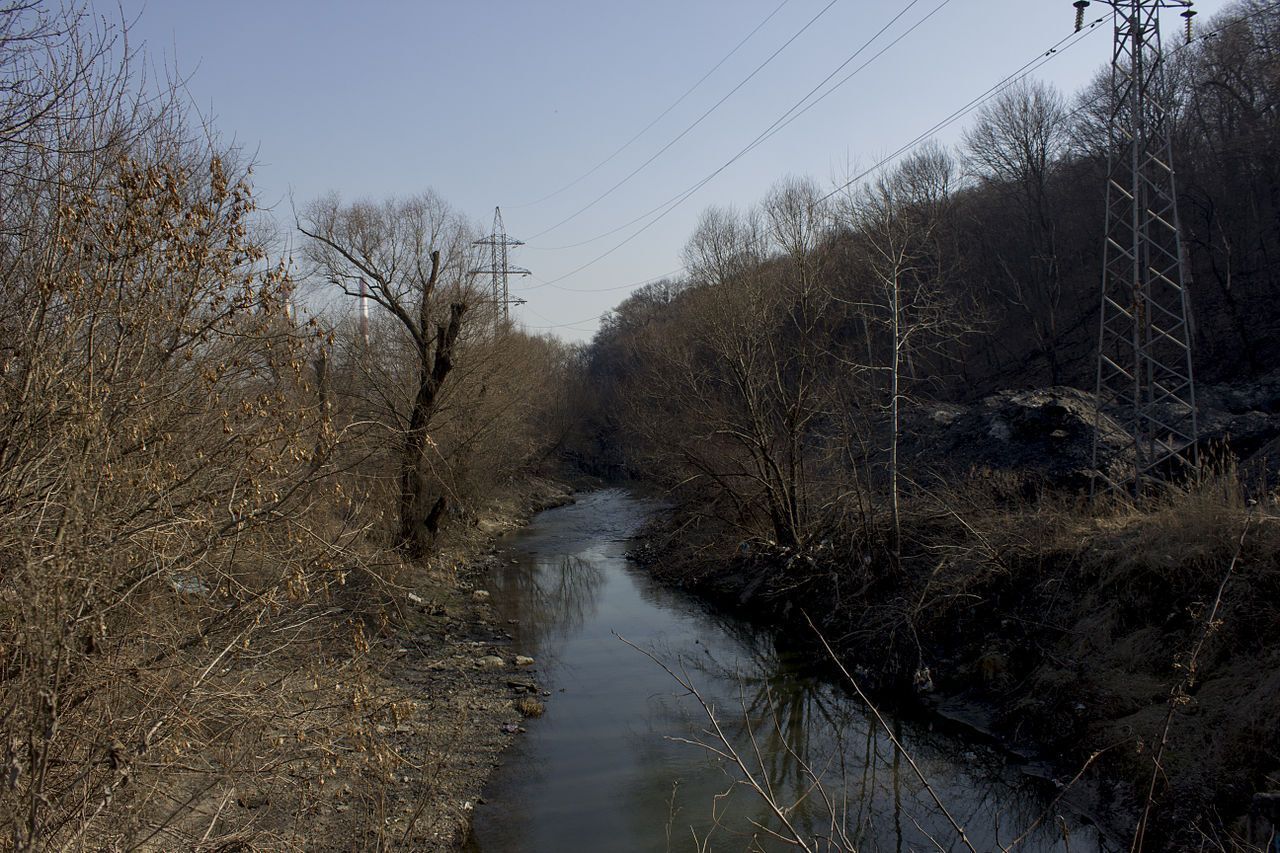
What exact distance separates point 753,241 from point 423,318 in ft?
23.8

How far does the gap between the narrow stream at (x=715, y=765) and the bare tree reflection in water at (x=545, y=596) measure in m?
0.13

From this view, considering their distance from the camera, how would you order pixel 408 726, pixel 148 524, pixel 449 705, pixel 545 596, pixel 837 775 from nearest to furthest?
pixel 148 524, pixel 837 775, pixel 408 726, pixel 449 705, pixel 545 596

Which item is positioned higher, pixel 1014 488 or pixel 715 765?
pixel 1014 488

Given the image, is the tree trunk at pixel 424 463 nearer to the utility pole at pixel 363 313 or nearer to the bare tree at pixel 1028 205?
the utility pole at pixel 363 313

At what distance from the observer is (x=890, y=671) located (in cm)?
1151

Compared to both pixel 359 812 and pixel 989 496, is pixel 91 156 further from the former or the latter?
pixel 989 496

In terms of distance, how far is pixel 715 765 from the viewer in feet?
30.7

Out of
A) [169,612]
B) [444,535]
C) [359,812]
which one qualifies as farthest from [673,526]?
[169,612]

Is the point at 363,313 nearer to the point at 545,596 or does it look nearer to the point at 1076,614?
the point at 545,596

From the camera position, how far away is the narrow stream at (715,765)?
7910 mm

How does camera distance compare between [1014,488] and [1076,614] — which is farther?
[1014,488]

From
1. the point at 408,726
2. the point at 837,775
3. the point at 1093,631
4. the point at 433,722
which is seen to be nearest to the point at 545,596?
the point at 433,722

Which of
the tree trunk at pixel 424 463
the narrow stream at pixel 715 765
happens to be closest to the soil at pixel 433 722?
the narrow stream at pixel 715 765

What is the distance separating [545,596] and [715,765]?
29.9 ft
